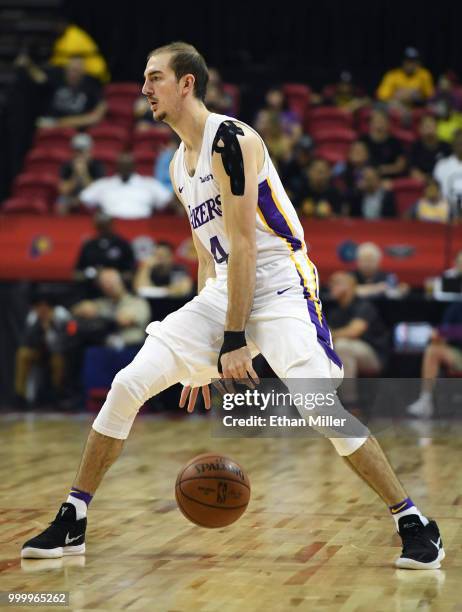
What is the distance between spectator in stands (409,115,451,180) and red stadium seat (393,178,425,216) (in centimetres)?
47

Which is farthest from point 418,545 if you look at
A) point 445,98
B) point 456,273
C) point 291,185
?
point 445,98

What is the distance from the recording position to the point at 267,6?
19.5 meters

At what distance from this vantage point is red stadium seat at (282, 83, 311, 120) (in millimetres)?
17344

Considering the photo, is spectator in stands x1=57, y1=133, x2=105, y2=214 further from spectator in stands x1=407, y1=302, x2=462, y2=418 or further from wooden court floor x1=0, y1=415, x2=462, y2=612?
wooden court floor x1=0, y1=415, x2=462, y2=612

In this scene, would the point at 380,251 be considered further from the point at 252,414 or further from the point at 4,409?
the point at 252,414

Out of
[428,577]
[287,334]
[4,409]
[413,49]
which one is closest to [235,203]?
[287,334]

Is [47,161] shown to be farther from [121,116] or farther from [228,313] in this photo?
[228,313]

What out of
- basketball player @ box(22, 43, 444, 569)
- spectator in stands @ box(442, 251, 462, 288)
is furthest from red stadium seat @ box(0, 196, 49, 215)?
basketball player @ box(22, 43, 444, 569)

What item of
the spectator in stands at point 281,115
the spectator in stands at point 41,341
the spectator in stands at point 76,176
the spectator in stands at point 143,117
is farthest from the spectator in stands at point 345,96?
the spectator in stands at point 41,341

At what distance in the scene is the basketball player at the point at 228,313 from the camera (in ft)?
15.2

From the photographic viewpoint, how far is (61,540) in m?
4.78

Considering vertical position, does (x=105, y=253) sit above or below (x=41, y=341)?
above

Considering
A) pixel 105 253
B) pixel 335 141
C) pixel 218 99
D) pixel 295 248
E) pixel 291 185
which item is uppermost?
pixel 218 99

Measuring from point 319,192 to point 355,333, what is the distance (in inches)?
132
